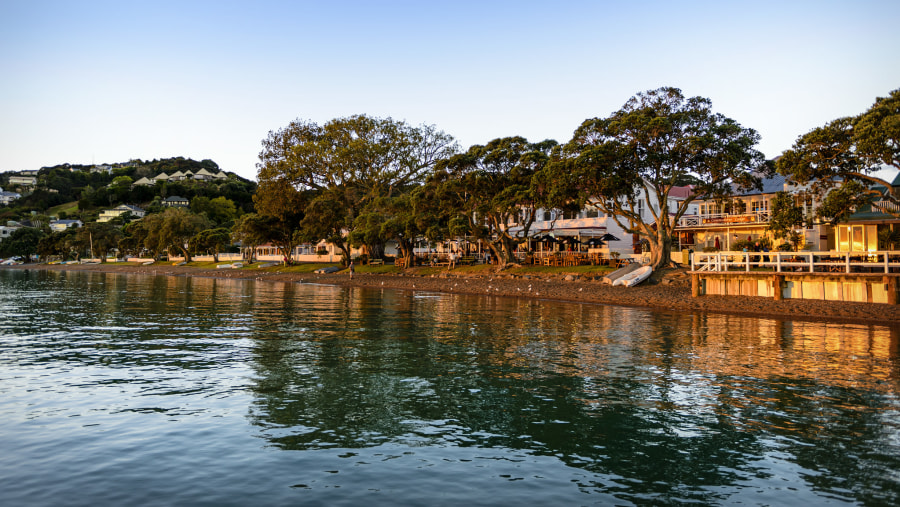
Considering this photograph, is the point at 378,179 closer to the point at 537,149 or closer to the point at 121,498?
the point at 537,149

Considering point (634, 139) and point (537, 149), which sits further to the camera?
point (537, 149)

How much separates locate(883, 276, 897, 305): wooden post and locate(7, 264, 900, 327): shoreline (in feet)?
2.49

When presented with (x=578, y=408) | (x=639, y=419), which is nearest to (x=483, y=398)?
(x=578, y=408)

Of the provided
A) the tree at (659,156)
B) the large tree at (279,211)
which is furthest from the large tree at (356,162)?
the tree at (659,156)

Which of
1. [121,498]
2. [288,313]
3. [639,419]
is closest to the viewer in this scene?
[121,498]

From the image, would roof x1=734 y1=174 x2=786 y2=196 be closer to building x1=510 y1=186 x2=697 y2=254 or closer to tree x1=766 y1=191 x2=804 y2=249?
building x1=510 y1=186 x2=697 y2=254

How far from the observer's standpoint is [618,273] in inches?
1807

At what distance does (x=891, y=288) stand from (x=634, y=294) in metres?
13.4

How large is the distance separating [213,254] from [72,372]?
108 m

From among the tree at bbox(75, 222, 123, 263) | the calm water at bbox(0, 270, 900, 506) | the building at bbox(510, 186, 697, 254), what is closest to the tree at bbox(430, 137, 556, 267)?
the building at bbox(510, 186, 697, 254)

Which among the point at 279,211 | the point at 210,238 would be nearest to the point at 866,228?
the point at 279,211

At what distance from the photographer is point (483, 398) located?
13070 mm

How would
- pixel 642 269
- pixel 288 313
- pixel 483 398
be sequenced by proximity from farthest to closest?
pixel 642 269
pixel 288 313
pixel 483 398

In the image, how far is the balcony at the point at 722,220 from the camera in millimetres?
48344
